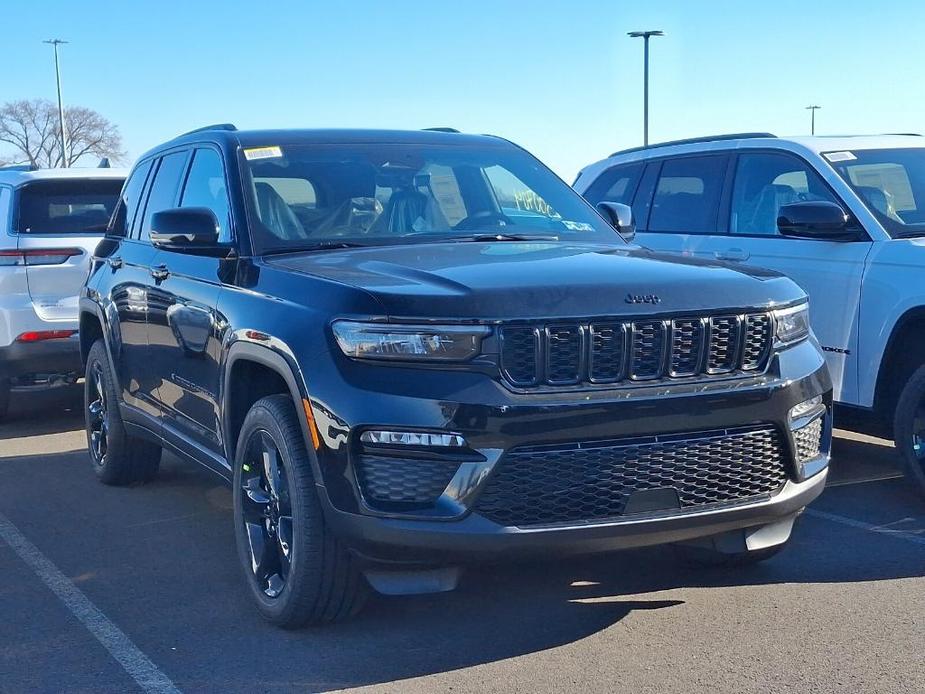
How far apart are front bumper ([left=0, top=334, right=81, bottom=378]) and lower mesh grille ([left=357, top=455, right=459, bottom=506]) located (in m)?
5.38

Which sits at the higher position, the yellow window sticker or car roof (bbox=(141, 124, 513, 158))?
car roof (bbox=(141, 124, 513, 158))

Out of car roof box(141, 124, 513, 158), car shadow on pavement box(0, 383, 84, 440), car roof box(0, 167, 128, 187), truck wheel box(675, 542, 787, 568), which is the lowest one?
car shadow on pavement box(0, 383, 84, 440)

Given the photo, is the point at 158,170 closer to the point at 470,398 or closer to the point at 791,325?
the point at 470,398

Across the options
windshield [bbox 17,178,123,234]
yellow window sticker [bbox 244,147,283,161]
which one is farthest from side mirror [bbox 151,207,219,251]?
windshield [bbox 17,178,123,234]

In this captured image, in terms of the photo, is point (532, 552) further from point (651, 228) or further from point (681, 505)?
point (651, 228)

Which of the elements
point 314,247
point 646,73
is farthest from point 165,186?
point 646,73

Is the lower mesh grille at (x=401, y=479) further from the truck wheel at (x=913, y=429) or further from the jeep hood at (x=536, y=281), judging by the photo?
the truck wheel at (x=913, y=429)

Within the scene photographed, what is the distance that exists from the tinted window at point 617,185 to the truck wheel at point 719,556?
3704 millimetres

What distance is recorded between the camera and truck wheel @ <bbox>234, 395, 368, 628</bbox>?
4117 mm

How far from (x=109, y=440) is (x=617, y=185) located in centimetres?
381

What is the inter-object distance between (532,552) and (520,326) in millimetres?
709

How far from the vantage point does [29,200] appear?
891 centimetres

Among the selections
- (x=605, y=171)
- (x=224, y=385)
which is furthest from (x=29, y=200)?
(x=224, y=385)

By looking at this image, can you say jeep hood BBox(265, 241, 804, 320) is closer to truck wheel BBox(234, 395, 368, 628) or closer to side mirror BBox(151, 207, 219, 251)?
side mirror BBox(151, 207, 219, 251)
